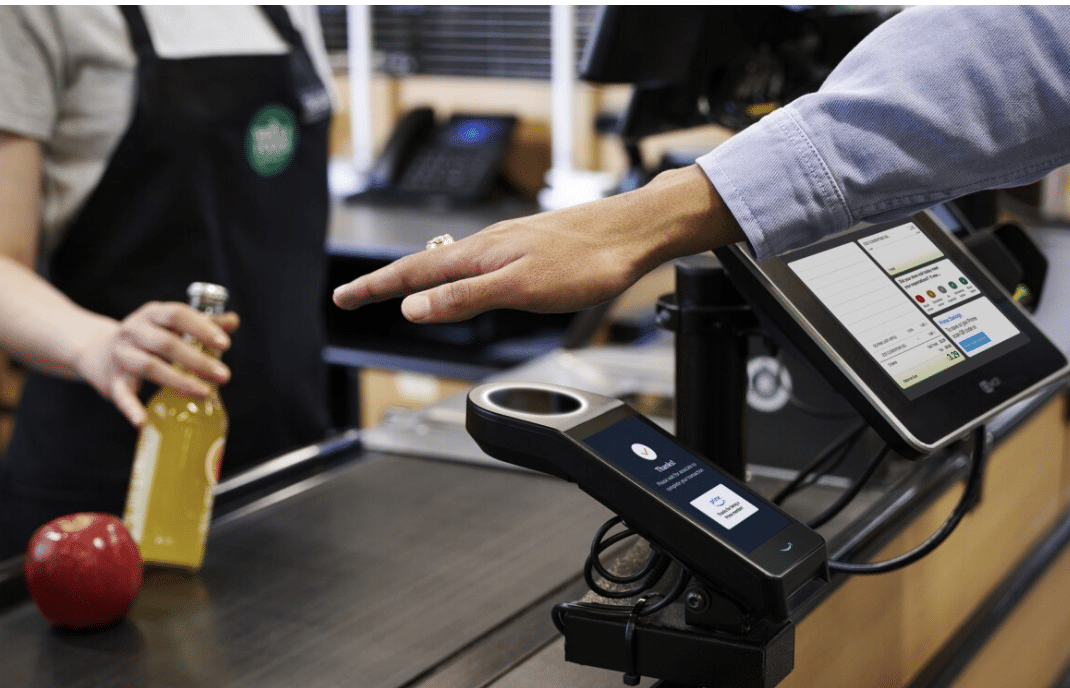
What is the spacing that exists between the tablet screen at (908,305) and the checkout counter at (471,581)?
0.50 feet

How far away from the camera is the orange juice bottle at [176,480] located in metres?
1.14

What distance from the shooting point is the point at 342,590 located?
112cm

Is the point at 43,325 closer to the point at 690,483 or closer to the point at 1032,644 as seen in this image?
the point at 690,483

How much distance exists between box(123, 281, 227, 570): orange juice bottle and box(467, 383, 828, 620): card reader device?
16.5 inches

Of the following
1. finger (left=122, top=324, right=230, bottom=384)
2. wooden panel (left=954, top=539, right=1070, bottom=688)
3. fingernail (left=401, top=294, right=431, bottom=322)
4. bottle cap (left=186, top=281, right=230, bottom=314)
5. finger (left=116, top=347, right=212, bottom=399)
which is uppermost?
fingernail (left=401, top=294, right=431, bottom=322)

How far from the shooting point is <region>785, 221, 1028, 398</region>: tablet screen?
0.91 meters

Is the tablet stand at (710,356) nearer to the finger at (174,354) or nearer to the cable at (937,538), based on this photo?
the cable at (937,538)

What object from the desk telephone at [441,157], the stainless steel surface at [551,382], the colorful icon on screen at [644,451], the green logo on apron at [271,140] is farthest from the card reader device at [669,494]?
the desk telephone at [441,157]

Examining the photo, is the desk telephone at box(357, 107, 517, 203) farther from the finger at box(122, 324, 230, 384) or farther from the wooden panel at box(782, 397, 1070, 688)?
the finger at box(122, 324, 230, 384)

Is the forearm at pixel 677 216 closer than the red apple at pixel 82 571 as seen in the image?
Yes

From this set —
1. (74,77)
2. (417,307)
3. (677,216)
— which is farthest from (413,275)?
(74,77)

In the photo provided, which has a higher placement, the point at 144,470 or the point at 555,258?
the point at 555,258

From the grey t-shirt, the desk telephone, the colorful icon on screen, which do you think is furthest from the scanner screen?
the desk telephone

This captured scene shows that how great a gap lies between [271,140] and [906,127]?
1176 mm
